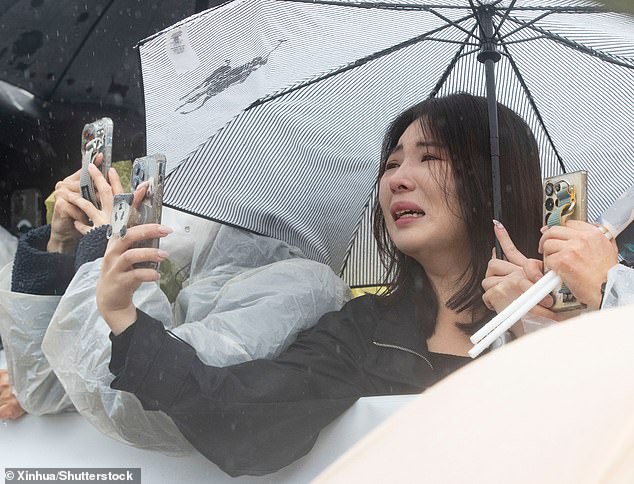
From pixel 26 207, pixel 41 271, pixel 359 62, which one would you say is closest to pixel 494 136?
pixel 359 62

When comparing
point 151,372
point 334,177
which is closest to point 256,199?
point 334,177

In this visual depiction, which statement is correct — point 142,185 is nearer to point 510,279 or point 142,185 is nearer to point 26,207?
point 510,279

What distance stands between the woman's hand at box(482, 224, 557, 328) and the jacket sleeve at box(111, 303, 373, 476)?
39cm

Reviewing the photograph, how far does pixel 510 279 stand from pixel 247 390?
0.62 metres

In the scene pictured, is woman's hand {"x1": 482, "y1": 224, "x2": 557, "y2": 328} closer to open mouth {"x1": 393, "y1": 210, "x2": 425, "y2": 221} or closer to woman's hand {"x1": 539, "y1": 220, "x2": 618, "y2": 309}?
woman's hand {"x1": 539, "y1": 220, "x2": 618, "y2": 309}

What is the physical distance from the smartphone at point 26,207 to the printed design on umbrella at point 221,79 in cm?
148

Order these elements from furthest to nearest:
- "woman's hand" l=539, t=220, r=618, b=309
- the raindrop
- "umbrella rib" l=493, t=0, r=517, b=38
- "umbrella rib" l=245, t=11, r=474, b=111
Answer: the raindrop
"umbrella rib" l=245, t=11, r=474, b=111
"umbrella rib" l=493, t=0, r=517, b=38
"woman's hand" l=539, t=220, r=618, b=309

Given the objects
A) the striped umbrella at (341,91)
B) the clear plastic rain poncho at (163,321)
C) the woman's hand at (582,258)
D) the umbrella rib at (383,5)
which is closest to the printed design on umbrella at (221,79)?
the striped umbrella at (341,91)

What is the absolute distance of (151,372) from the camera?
207 cm

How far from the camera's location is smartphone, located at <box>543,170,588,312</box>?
210 centimetres

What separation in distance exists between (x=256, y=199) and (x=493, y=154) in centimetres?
82

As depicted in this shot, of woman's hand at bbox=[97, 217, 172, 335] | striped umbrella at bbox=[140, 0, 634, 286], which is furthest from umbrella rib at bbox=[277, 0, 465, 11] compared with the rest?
woman's hand at bbox=[97, 217, 172, 335]

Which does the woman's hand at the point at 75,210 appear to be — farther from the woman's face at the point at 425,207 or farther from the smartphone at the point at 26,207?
the smartphone at the point at 26,207

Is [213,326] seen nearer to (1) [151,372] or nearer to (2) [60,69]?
(1) [151,372]
